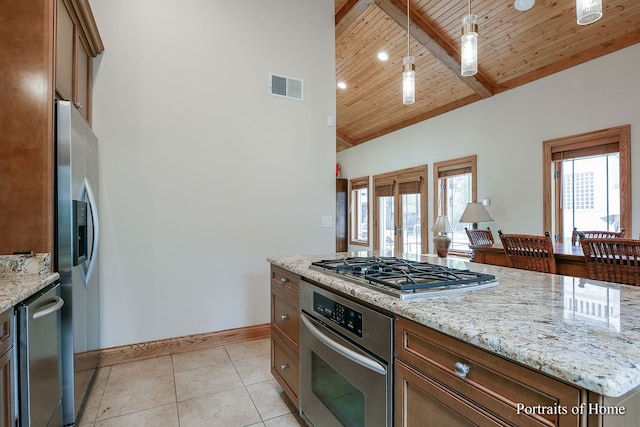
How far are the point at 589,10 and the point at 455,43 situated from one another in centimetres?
334

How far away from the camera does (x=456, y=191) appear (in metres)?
5.60

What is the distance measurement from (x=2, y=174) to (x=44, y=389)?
102 centimetres

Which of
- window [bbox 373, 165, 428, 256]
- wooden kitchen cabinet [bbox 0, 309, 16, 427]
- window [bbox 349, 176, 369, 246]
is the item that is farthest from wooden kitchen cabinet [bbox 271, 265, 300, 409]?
window [bbox 349, 176, 369, 246]

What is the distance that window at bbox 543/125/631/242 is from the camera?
11.9 feet

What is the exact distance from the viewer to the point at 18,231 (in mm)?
1608

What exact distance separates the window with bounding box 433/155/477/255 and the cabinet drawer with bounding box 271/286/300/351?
4.09 metres

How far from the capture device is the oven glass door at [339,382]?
112 cm

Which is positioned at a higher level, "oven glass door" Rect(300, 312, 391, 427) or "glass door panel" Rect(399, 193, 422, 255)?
"glass door panel" Rect(399, 193, 422, 255)

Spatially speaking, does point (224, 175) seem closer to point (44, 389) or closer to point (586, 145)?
point (44, 389)

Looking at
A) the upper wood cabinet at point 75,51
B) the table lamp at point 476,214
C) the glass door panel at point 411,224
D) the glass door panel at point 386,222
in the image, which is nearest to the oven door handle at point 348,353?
the upper wood cabinet at point 75,51

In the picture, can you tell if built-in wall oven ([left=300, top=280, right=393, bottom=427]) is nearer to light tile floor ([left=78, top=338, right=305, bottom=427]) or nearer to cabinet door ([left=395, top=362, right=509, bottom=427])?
cabinet door ([left=395, top=362, right=509, bottom=427])


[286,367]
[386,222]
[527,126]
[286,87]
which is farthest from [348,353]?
[386,222]

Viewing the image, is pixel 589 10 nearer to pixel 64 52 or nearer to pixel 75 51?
pixel 64 52

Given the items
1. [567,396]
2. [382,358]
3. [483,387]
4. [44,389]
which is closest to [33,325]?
[44,389]
